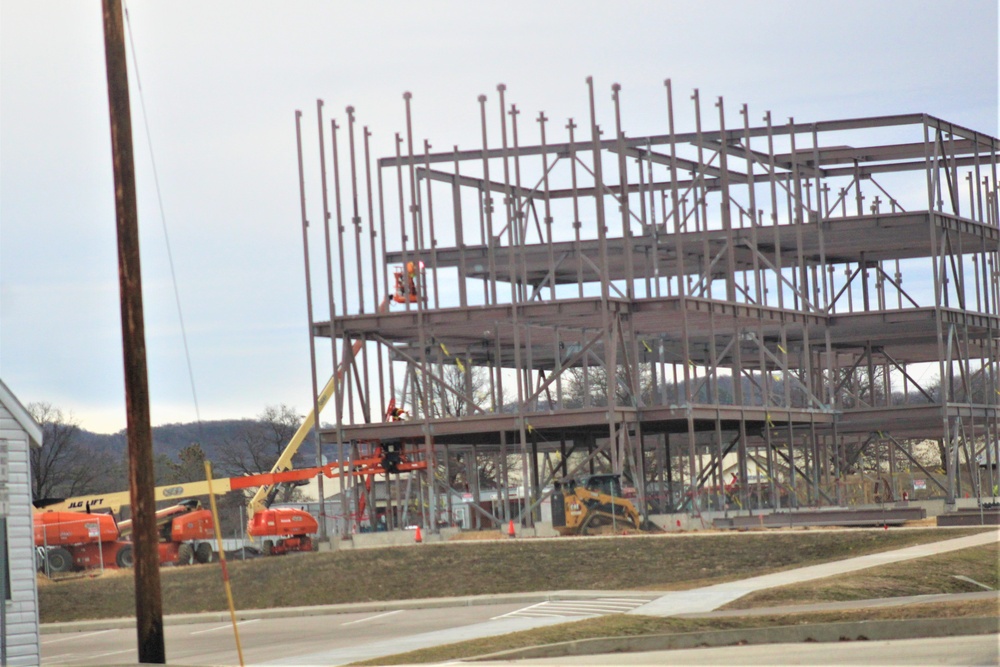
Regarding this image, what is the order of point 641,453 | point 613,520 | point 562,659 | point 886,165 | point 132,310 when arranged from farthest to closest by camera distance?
point 886,165, point 641,453, point 613,520, point 562,659, point 132,310

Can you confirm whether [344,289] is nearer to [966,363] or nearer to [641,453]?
[641,453]

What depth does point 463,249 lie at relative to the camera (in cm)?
5950

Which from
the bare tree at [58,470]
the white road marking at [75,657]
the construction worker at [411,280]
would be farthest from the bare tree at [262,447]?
the white road marking at [75,657]

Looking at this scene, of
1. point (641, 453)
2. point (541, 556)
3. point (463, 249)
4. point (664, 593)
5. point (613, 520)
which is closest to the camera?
point (664, 593)

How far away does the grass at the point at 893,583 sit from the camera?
27.1 meters

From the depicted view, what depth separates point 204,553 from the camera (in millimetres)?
52156

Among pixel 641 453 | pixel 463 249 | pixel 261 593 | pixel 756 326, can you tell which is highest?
pixel 463 249

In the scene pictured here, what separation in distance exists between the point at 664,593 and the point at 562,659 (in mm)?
12100

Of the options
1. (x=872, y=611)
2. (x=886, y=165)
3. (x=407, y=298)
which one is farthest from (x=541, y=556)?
(x=886, y=165)

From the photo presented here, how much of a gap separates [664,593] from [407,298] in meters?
23.9

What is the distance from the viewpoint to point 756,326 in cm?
5991

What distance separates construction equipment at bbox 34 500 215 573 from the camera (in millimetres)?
49625

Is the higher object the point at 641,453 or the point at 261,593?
the point at 641,453

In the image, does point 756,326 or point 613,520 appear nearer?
point 613,520
